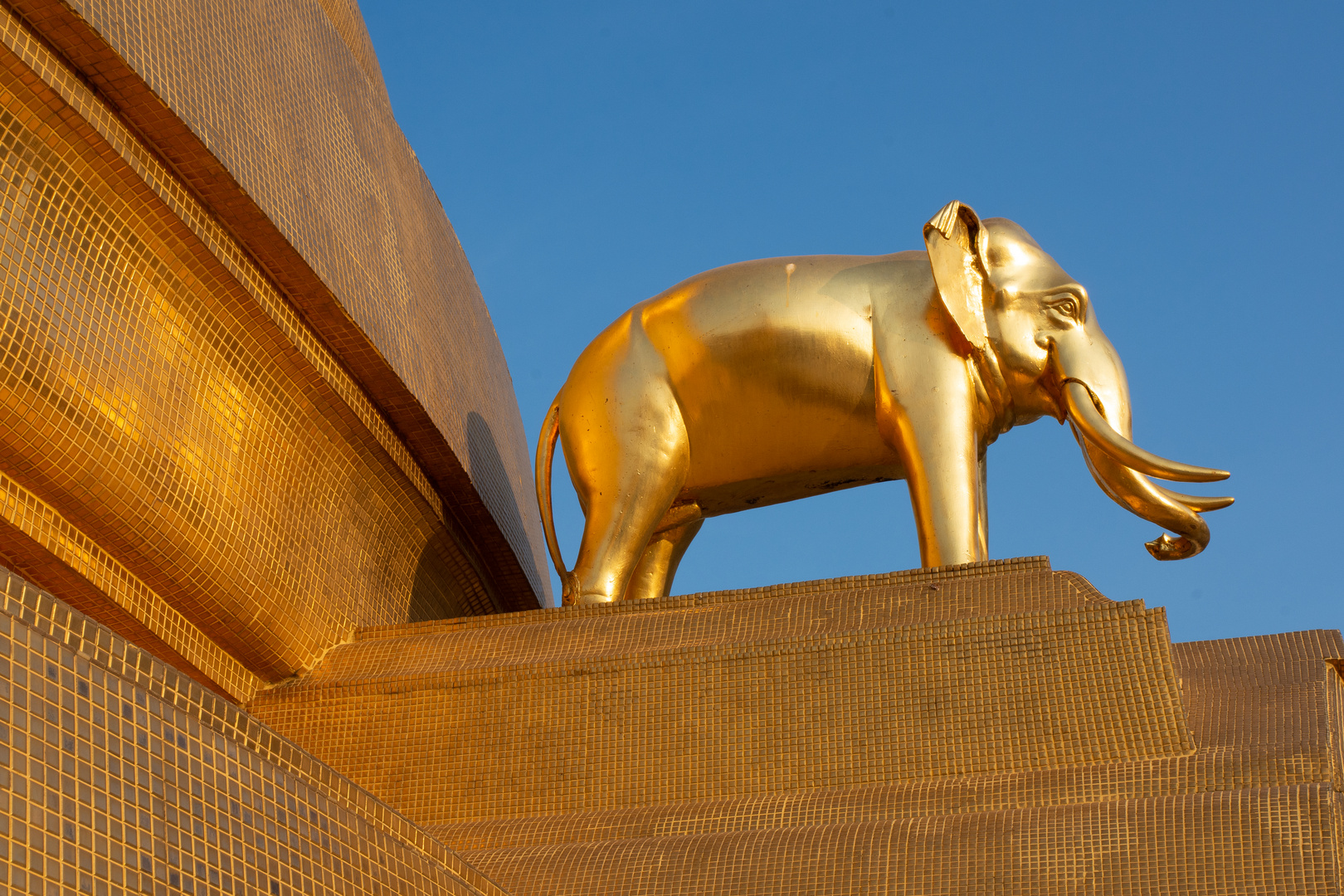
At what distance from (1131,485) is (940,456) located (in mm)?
789

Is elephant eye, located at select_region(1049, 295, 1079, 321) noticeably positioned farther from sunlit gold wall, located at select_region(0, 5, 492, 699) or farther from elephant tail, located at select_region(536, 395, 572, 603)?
sunlit gold wall, located at select_region(0, 5, 492, 699)

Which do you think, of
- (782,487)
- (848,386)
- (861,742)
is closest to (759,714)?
(861,742)

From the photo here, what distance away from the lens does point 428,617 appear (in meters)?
6.83

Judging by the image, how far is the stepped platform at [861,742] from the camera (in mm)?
3883

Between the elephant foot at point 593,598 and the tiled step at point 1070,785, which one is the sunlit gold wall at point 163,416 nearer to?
the elephant foot at point 593,598

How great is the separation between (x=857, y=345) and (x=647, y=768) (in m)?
2.15

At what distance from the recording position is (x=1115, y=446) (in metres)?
5.87

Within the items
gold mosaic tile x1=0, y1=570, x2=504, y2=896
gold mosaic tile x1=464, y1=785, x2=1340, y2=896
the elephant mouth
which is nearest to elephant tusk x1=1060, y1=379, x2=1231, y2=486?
the elephant mouth

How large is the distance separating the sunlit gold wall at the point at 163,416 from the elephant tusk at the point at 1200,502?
3.19 metres

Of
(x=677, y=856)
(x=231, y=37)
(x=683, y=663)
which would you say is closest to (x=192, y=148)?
(x=231, y=37)

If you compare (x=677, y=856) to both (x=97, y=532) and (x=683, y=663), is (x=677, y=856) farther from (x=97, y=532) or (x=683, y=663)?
(x=97, y=532)

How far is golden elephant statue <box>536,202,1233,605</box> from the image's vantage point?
5988 mm

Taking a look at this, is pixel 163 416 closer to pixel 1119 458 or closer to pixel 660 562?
pixel 660 562

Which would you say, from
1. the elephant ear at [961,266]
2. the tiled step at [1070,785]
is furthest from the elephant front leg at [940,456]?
the tiled step at [1070,785]
